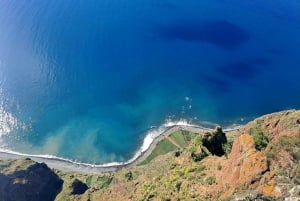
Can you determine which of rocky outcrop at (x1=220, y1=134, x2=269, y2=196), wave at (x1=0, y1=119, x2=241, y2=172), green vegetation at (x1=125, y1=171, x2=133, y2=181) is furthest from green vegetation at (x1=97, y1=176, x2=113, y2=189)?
rocky outcrop at (x1=220, y1=134, x2=269, y2=196)

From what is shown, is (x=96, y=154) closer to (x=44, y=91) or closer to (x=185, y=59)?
(x=44, y=91)

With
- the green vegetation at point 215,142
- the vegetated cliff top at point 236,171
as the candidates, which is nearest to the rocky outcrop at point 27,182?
the vegetated cliff top at point 236,171

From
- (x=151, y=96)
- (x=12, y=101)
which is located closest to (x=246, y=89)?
(x=151, y=96)

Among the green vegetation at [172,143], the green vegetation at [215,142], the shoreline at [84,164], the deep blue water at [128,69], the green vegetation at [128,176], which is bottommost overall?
the green vegetation at [128,176]

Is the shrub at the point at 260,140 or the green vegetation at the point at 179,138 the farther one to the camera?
the green vegetation at the point at 179,138

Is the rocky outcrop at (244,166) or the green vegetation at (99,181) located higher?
the green vegetation at (99,181)

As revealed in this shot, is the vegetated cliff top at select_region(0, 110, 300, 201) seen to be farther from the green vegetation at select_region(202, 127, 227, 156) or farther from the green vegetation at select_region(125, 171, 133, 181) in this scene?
the green vegetation at select_region(125, 171, 133, 181)

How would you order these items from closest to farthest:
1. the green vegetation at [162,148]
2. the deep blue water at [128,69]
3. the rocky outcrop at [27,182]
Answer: the rocky outcrop at [27,182] → the green vegetation at [162,148] → the deep blue water at [128,69]

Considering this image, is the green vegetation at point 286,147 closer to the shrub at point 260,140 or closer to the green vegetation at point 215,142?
the shrub at point 260,140

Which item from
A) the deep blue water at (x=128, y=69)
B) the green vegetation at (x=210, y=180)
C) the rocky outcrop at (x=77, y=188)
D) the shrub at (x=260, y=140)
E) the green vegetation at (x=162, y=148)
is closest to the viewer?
the shrub at (x=260, y=140)
